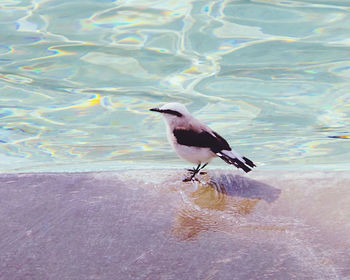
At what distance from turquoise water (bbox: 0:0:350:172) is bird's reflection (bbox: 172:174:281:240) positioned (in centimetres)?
129

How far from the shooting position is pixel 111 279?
7.75 feet

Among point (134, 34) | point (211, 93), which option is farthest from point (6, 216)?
point (134, 34)

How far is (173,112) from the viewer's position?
3051mm

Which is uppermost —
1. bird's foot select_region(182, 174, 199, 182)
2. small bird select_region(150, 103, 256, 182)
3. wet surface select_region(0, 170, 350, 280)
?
small bird select_region(150, 103, 256, 182)

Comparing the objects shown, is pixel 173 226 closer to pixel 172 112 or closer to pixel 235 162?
pixel 235 162

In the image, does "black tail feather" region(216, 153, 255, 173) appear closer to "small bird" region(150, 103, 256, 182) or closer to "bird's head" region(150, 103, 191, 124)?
"small bird" region(150, 103, 256, 182)

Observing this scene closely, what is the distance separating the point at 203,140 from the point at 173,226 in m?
0.46

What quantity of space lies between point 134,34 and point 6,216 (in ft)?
15.3

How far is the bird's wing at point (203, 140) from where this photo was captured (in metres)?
2.98

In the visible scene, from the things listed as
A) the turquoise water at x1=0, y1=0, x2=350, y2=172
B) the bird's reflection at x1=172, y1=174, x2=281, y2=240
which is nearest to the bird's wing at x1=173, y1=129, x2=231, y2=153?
the bird's reflection at x1=172, y1=174, x2=281, y2=240

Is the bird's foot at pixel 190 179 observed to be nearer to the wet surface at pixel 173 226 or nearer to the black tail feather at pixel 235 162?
the wet surface at pixel 173 226

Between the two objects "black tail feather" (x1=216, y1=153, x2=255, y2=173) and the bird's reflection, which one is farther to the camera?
"black tail feather" (x1=216, y1=153, x2=255, y2=173)

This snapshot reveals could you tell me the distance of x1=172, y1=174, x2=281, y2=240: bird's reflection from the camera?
9.05ft

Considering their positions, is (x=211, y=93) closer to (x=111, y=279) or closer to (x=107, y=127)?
(x=107, y=127)
